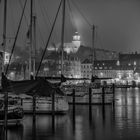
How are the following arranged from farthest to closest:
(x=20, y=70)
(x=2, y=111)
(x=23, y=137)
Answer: (x=20, y=70) < (x=2, y=111) < (x=23, y=137)

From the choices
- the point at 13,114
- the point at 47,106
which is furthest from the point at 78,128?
the point at 47,106

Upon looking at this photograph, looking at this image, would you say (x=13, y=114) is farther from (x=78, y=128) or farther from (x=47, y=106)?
(x=47, y=106)

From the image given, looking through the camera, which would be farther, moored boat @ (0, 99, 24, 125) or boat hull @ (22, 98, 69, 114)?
boat hull @ (22, 98, 69, 114)

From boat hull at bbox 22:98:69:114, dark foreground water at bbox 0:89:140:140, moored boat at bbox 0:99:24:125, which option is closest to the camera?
dark foreground water at bbox 0:89:140:140

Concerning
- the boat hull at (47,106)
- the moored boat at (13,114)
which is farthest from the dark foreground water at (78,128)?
the boat hull at (47,106)

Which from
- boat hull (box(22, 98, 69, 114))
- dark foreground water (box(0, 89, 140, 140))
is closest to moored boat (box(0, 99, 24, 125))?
dark foreground water (box(0, 89, 140, 140))

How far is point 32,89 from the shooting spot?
1364 inches

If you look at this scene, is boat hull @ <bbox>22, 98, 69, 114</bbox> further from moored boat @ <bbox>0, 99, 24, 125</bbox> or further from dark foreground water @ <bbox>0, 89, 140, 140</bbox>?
moored boat @ <bbox>0, 99, 24, 125</bbox>

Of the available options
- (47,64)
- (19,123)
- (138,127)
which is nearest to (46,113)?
(19,123)

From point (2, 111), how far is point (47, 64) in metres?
155

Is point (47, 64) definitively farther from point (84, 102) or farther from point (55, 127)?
point (55, 127)

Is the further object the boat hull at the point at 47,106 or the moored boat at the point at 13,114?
the boat hull at the point at 47,106

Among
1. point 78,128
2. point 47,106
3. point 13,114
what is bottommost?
point 78,128

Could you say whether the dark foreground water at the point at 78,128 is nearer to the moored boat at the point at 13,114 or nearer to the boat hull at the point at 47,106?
the moored boat at the point at 13,114
